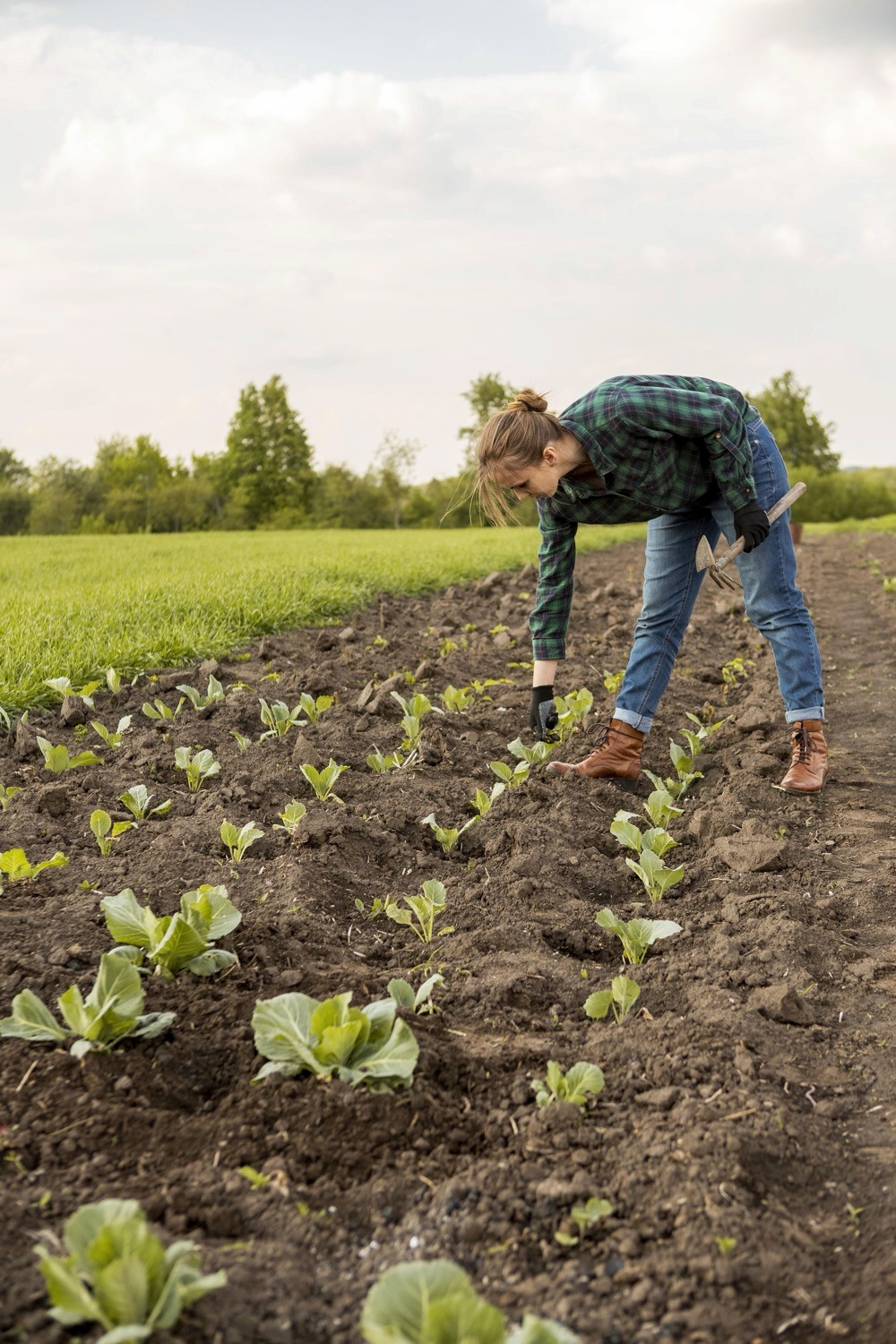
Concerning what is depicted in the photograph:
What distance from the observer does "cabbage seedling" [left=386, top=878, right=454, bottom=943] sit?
3014mm

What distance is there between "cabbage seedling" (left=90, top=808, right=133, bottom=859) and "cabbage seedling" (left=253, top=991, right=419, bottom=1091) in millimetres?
1457

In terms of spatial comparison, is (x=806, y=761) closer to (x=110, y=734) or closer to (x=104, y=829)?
(x=104, y=829)

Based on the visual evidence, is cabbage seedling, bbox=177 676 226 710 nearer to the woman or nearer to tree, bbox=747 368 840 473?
the woman

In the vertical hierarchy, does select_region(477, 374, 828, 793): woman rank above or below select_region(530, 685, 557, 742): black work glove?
above

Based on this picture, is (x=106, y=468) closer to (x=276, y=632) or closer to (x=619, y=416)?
(x=276, y=632)

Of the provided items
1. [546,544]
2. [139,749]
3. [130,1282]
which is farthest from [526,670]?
[130,1282]

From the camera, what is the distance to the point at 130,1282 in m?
1.47

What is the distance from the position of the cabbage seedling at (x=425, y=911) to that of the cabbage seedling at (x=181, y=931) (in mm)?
592

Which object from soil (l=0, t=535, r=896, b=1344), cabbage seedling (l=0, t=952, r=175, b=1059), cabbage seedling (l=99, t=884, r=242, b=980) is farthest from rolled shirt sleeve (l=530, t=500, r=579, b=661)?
cabbage seedling (l=0, t=952, r=175, b=1059)

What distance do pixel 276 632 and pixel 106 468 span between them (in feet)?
179

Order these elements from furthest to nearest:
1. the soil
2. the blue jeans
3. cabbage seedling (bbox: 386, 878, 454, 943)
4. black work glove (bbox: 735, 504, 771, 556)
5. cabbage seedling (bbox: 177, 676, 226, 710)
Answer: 1. cabbage seedling (bbox: 177, 676, 226, 710)
2. the blue jeans
3. black work glove (bbox: 735, 504, 771, 556)
4. cabbage seedling (bbox: 386, 878, 454, 943)
5. the soil

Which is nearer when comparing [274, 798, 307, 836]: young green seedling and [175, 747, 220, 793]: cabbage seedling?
[274, 798, 307, 836]: young green seedling

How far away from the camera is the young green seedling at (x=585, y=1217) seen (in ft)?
6.04

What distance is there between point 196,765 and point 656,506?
7.18 feet
